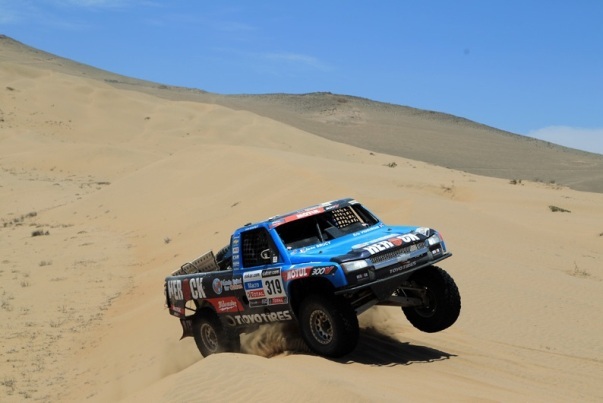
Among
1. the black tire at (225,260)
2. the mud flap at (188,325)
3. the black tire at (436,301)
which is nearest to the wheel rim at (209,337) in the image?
the mud flap at (188,325)

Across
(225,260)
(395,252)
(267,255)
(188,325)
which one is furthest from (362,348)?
(188,325)

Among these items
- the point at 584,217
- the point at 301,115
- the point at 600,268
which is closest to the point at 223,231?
the point at 600,268

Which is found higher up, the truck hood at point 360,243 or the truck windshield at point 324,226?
the truck windshield at point 324,226

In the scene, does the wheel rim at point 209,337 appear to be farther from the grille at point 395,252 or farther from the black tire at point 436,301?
the grille at point 395,252

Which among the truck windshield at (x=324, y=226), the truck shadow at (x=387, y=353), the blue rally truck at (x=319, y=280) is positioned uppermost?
the truck windshield at (x=324, y=226)

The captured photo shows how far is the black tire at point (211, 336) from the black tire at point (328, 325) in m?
1.75

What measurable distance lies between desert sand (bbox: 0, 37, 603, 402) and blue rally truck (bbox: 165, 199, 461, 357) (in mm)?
460

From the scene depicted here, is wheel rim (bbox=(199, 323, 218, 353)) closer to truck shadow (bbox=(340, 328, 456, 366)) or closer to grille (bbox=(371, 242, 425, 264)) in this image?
truck shadow (bbox=(340, 328, 456, 366))

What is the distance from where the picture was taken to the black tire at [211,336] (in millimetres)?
10648

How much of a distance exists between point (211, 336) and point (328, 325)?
254cm

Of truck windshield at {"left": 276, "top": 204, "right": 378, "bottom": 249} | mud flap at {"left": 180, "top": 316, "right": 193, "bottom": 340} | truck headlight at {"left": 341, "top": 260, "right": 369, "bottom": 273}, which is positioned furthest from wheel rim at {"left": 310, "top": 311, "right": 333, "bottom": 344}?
mud flap at {"left": 180, "top": 316, "right": 193, "bottom": 340}

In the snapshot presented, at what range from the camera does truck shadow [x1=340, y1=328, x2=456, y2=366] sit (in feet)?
31.0

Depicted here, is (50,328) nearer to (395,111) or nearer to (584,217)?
(584,217)

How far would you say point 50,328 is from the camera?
16141 mm
